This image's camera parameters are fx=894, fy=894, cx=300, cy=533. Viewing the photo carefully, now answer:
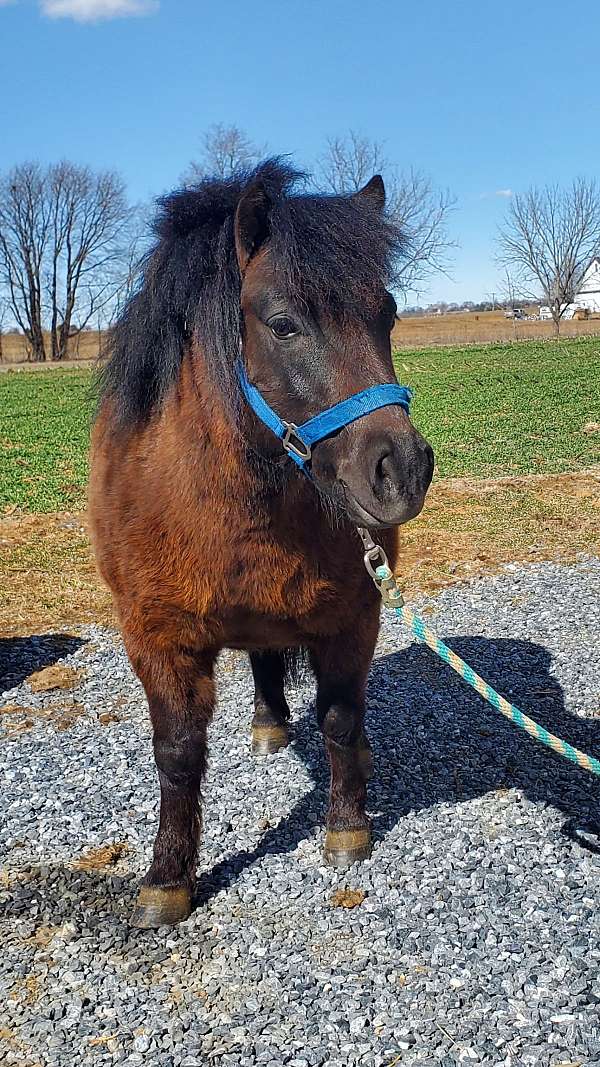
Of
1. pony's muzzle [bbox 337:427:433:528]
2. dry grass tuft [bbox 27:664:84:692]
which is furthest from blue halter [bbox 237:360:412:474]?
dry grass tuft [bbox 27:664:84:692]

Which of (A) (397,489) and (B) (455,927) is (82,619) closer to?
(B) (455,927)

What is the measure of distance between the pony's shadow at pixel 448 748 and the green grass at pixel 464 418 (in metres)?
2.17

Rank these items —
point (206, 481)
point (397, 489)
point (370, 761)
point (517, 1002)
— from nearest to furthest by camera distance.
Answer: point (397, 489) < point (517, 1002) < point (206, 481) < point (370, 761)

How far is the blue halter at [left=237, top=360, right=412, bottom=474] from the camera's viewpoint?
2545mm

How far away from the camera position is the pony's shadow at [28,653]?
597 centimetres

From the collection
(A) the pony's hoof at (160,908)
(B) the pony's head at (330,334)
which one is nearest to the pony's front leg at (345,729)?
(A) the pony's hoof at (160,908)

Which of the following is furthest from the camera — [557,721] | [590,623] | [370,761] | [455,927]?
[590,623]

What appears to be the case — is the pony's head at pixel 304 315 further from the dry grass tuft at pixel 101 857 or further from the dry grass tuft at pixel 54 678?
the dry grass tuft at pixel 54 678

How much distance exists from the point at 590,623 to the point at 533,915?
141 inches

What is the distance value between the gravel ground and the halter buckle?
1733 mm

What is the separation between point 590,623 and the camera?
651cm

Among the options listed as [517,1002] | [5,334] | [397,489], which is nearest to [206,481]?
[397,489]

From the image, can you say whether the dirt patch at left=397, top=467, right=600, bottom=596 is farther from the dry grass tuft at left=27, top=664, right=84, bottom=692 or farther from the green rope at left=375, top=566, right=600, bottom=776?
the green rope at left=375, top=566, right=600, bottom=776

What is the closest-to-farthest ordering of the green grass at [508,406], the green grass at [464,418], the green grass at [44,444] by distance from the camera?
the green grass at [44,444] < the green grass at [464,418] < the green grass at [508,406]
